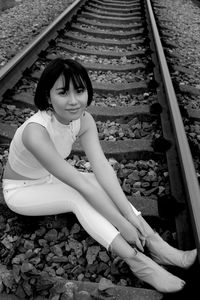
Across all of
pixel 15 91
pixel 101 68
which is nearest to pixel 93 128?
pixel 15 91

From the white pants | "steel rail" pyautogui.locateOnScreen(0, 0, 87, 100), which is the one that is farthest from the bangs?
"steel rail" pyautogui.locateOnScreen(0, 0, 87, 100)

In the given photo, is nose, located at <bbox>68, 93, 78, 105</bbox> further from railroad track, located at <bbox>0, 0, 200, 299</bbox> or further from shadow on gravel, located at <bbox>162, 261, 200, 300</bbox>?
shadow on gravel, located at <bbox>162, 261, 200, 300</bbox>

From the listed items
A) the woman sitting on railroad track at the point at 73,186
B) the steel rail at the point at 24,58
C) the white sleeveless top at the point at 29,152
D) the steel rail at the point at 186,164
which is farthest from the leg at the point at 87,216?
the steel rail at the point at 24,58

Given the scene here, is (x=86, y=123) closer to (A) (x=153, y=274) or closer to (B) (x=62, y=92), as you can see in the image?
(B) (x=62, y=92)

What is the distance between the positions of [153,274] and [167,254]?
16 cm

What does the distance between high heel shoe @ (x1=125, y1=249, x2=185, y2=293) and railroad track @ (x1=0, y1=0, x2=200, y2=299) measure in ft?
0.24

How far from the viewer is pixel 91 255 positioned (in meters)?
2.11

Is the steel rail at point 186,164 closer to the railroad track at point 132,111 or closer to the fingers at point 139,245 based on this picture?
the railroad track at point 132,111

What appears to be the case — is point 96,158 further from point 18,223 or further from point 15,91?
point 15,91

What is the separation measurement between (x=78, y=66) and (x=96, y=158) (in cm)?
57

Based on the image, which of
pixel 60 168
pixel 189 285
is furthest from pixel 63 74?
pixel 189 285

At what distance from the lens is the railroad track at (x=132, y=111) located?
2355mm

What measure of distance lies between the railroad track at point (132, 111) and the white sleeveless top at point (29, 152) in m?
0.55

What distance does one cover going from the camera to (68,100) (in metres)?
2.03
